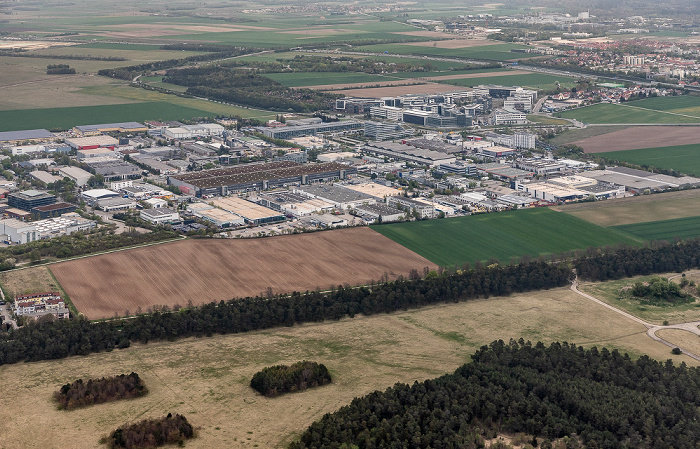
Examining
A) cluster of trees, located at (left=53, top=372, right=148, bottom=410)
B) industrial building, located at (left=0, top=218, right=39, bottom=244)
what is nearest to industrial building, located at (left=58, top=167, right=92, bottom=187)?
industrial building, located at (left=0, top=218, right=39, bottom=244)

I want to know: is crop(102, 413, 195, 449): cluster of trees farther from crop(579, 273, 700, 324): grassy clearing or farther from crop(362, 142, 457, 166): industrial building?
crop(362, 142, 457, 166): industrial building

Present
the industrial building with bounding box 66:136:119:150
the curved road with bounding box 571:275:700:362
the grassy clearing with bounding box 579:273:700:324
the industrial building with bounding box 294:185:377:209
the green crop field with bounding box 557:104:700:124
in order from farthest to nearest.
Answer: the green crop field with bounding box 557:104:700:124
the industrial building with bounding box 66:136:119:150
the industrial building with bounding box 294:185:377:209
the grassy clearing with bounding box 579:273:700:324
the curved road with bounding box 571:275:700:362

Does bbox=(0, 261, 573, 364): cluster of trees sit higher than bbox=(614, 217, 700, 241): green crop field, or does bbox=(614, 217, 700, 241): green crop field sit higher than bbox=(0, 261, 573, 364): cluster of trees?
bbox=(614, 217, 700, 241): green crop field

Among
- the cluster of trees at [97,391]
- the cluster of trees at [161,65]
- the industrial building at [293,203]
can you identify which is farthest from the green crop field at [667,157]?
the cluster of trees at [161,65]

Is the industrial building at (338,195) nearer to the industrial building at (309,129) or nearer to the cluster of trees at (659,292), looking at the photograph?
the industrial building at (309,129)

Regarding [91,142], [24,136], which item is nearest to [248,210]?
[91,142]

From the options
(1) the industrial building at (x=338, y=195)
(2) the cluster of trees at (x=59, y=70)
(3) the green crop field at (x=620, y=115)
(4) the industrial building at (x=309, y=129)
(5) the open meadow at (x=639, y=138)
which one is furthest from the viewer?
(2) the cluster of trees at (x=59, y=70)
